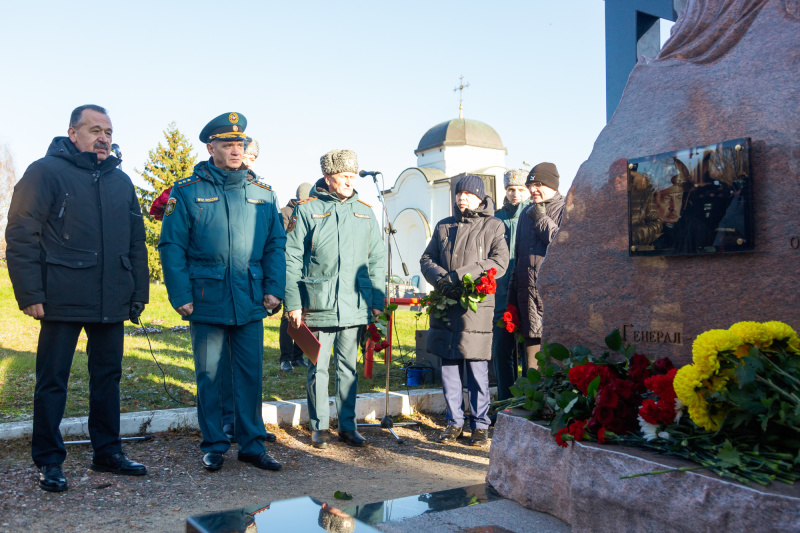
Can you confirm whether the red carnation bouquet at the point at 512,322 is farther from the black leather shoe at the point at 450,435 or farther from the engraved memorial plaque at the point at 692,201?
the engraved memorial plaque at the point at 692,201

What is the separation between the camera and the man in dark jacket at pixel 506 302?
216 inches

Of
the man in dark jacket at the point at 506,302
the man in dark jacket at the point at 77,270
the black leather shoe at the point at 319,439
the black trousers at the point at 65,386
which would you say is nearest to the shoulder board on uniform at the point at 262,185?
the man in dark jacket at the point at 77,270

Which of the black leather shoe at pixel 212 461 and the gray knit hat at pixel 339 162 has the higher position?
the gray knit hat at pixel 339 162

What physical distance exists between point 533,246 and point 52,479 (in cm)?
353

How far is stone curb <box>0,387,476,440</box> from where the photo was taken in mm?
4726

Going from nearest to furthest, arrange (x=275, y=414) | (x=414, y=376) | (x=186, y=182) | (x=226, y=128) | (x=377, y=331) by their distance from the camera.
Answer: (x=186, y=182), (x=226, y=128), (x=377, y=331), (x=275, y=414), (x=414, y=376)

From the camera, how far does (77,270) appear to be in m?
3.83

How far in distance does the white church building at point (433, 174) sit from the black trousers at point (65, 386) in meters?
31.6

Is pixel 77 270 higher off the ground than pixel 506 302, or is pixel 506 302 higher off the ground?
pixel 77 270

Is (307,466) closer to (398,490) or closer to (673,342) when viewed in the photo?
(398,490)

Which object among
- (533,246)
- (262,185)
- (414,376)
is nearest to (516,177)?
(533,246)

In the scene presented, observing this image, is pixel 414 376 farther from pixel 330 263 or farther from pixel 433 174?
pixel 433 174

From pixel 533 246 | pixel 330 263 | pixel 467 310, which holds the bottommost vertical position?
pixel 467 310

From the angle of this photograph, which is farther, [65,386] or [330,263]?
[330,263]
